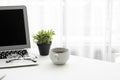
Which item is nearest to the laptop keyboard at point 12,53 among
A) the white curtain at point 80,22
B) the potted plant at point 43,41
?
the potted plant at point 43,41

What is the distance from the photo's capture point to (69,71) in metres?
1.25

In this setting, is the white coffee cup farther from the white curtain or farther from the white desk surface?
the white curtain

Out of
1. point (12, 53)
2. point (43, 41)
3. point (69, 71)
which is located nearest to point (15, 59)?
point (12, 53)

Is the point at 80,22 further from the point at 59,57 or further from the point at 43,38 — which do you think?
the point at 59,57

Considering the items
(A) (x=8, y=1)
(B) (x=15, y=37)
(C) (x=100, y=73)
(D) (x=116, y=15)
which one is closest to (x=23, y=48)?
(B) (x=15, y=37)

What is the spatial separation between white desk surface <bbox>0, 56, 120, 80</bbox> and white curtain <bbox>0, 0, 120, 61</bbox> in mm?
895

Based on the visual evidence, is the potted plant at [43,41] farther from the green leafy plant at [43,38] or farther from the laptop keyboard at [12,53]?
the laptop keyboard at [12,53]

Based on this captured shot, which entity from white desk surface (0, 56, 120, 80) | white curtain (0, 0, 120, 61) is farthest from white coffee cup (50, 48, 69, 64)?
white curtain (0, 0, 120, 61)

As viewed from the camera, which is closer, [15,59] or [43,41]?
[15,59]

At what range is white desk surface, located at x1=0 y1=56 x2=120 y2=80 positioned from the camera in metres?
1.17

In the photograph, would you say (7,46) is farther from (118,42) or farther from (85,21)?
(118,42)

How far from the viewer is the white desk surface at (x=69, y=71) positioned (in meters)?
1.17

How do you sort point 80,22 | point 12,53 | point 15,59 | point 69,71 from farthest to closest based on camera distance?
point 80,22 < point 12,53 < point 15,59 < point 69,71

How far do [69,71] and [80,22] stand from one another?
1080 mm
